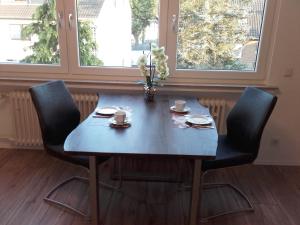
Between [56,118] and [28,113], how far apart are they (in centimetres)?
84

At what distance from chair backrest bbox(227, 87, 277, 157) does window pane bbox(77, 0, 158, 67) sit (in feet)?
3.43

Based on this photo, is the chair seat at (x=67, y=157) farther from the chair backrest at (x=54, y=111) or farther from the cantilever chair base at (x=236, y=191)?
the cantilever chair base at (x=236, y=191)

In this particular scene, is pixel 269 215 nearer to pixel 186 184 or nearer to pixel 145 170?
pixel 186 184

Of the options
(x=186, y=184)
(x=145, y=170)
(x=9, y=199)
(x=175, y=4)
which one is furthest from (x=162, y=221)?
(x=175, y=4)

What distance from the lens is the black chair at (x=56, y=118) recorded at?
2062mm

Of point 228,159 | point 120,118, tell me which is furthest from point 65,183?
point 228,159

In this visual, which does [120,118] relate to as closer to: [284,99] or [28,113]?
[28,113]

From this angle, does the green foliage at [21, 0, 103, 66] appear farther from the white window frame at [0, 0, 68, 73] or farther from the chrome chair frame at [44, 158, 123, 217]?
the chrome chair frame at [44, 158, 123, 217]

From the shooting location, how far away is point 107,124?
6.27 feet

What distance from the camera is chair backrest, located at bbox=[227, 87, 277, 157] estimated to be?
2.00 metres

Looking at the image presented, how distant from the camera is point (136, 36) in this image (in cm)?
274

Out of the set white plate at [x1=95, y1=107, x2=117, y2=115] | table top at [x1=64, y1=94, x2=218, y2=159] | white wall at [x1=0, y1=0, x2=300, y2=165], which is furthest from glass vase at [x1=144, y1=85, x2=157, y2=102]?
white wall at [x1=0, y1=0, x2=300, y2=165]

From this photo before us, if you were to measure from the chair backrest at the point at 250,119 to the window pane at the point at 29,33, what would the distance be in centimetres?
182

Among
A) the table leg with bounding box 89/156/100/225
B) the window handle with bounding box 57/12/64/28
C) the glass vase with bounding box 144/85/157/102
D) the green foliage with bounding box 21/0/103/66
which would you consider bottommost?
the table leg with bounding box 89/156/100/225
